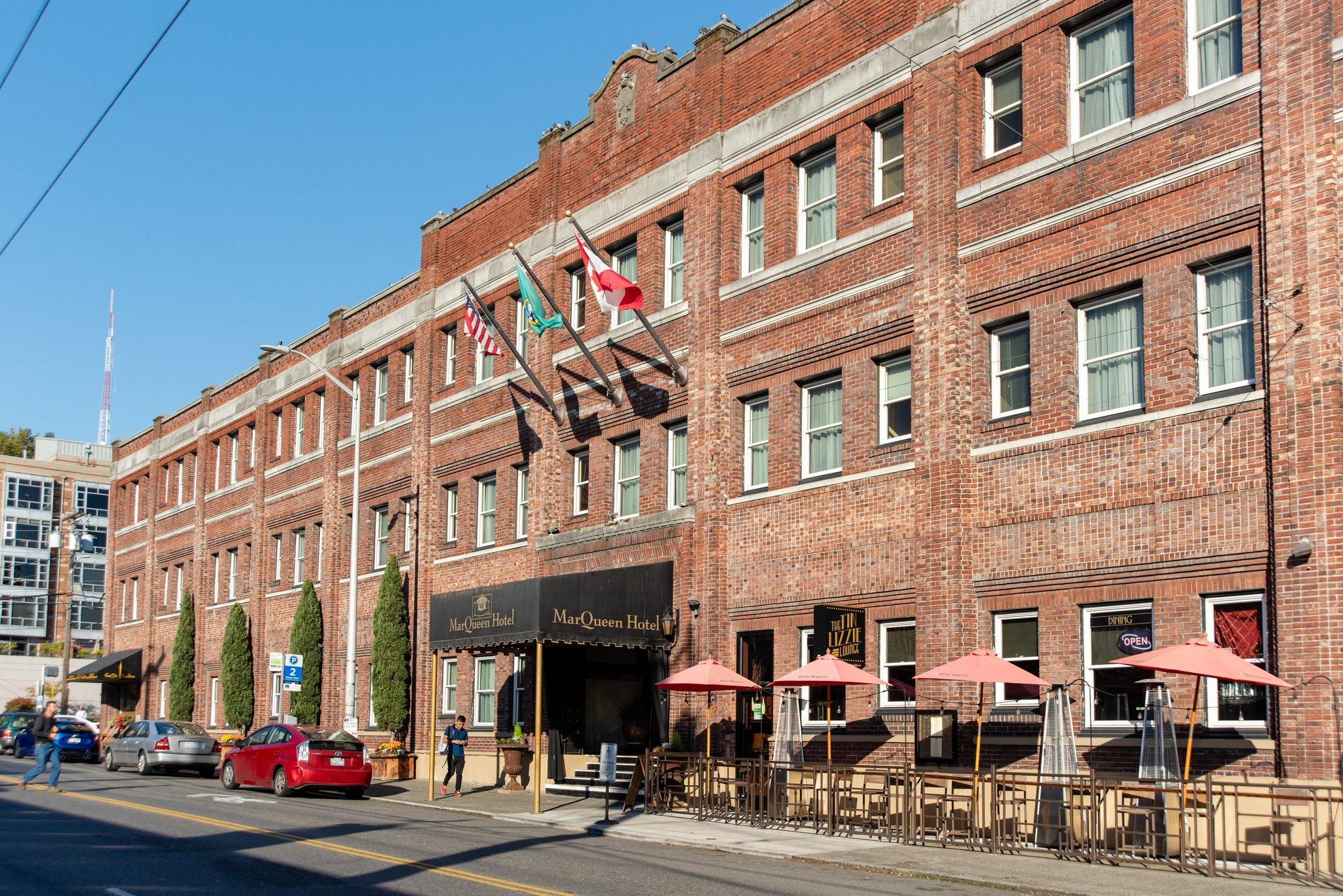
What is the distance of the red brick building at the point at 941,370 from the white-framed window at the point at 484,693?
0.11 metres

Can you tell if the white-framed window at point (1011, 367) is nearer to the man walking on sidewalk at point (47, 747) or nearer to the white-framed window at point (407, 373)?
the man walking on sidewalk at point (47, 747)

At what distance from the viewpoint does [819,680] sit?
2023cm

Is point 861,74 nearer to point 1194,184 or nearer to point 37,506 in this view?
point 1194,184

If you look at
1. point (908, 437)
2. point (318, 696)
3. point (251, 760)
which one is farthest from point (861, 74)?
point (318, 696)

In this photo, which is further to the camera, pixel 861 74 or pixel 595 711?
pixel 595 711

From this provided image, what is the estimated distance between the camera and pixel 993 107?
21734 mm

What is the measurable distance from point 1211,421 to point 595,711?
1602 cm

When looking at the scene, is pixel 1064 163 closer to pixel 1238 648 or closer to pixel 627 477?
pixel 1238 648

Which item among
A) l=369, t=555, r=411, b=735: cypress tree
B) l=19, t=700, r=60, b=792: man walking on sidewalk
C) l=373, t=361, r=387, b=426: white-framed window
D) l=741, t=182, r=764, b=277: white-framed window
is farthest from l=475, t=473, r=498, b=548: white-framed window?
l=19, t=700, r=60, b=792: man walking on sidewalk

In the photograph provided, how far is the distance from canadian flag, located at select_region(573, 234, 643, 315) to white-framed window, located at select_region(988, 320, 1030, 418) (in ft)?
24.0

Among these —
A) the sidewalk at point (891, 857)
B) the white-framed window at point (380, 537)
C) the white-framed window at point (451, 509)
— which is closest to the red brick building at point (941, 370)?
the white-framed window at point (451, 509)

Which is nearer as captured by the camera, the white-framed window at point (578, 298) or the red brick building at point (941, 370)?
the red brick building at point (941, 370)

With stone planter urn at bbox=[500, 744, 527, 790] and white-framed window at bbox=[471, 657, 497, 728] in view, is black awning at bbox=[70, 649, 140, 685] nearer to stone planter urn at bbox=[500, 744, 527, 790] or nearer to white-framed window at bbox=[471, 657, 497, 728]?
white-framed window at bbox=[471, 657, 497, 728]

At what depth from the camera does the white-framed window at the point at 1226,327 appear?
17656 millimetres
